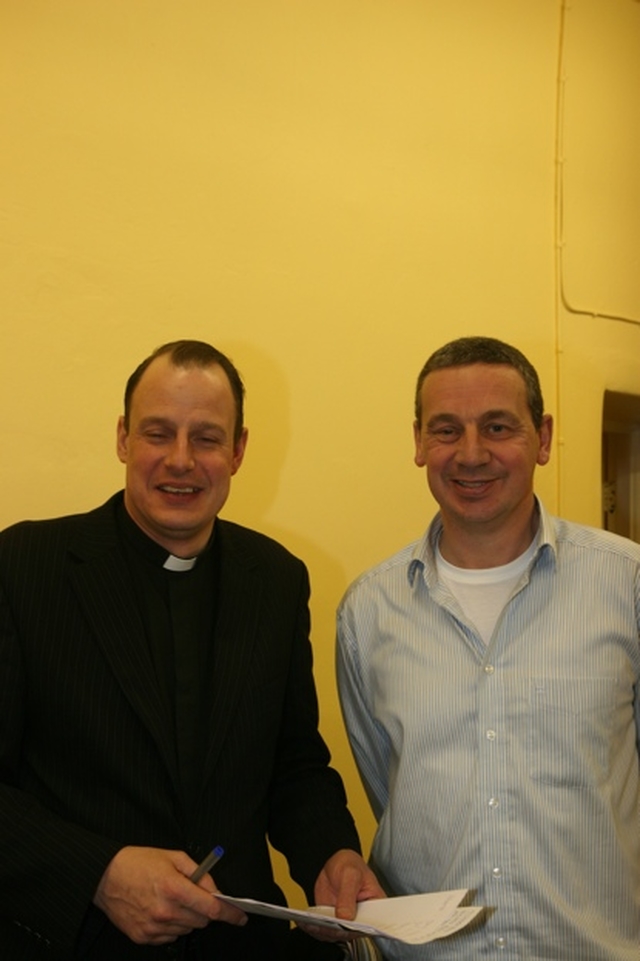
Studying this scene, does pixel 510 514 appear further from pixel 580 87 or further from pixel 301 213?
pixel 580 87

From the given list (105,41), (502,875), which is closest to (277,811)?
(502,875)

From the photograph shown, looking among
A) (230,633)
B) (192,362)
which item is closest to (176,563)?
→ (230,633)

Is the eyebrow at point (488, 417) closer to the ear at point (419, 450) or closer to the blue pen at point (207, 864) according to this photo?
the ear at point (419, 450)

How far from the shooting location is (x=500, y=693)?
208 centimetres

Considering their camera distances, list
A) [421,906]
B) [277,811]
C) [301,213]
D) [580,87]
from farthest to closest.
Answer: [580,87]
[301,213]
[277,811]
[421,906]

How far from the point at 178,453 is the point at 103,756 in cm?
61

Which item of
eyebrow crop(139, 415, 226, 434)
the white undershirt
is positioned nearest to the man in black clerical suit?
eyebrow crop(139, 415, 226, 434)

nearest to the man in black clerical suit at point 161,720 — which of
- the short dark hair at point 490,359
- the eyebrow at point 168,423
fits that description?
the eyebrow at point 168,423

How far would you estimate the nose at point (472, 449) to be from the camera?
2217mm

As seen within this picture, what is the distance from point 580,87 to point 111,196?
2.10 metres

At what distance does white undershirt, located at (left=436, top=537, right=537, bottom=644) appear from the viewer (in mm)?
2219

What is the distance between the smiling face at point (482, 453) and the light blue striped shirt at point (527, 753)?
87 millimetres

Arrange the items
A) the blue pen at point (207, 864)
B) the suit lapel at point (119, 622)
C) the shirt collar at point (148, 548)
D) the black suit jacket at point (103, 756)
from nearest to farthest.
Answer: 1. the blue pen at point (207, 864)
2. the black suit jacket at point (103, 756)
3. the suit lapel at point (119, 622)
4. the shirt collar at point (148, 548)

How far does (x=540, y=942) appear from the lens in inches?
77.3
